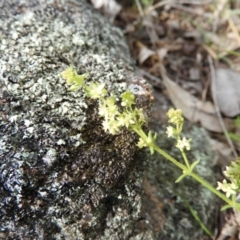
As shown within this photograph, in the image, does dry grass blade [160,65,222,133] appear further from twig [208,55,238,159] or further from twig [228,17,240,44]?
twig [228,17,240,44]

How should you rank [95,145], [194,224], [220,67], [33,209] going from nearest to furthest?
[33,209], [95,145], [194,224], [220,67]

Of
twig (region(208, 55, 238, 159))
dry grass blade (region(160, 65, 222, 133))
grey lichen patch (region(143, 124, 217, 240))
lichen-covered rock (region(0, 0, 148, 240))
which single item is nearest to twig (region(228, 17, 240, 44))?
twig (region(208, 55, 238, 159))

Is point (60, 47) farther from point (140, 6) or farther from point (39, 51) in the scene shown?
point (140, 6)

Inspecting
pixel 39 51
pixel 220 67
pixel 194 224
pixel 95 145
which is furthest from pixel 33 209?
pixel 220 67

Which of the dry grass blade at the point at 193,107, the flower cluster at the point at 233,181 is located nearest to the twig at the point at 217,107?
the dry grass blade at the point at 193,107

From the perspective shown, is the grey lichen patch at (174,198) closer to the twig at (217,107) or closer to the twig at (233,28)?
the twig at (217,107)

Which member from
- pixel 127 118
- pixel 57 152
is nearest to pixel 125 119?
pixel 127 118
